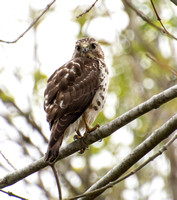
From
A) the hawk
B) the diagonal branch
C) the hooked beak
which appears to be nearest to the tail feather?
the hawk

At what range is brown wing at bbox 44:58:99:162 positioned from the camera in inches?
191

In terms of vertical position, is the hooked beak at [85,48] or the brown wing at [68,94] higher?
the brown wing at [68,94]

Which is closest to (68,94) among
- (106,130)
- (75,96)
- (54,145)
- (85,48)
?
(75,96)

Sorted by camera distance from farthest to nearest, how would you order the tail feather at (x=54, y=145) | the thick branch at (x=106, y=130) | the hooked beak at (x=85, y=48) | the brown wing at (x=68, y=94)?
1. the hooked beak at (x=85, y=48)
2. the brown wing at (x=68, y=94)
3. the tail feather at (x=54, y=145)
4. the thick branch at (x=106, y=130)

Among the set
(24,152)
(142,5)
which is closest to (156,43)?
(142,5)

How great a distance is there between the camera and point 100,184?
13.0 ft

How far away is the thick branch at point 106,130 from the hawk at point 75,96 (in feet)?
0.78

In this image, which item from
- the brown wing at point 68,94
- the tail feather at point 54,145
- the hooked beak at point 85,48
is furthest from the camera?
the hooked beak at point 85,48

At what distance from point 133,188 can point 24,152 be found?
2.54 metres

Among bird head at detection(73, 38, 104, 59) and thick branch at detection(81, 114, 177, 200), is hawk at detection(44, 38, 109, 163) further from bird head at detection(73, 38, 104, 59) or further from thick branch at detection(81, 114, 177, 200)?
thick branch at detection(81, 114, 177, 200)

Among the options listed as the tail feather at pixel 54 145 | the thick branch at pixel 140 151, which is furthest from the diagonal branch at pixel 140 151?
the tail feather at pixel 54 145

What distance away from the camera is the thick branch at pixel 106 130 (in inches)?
143

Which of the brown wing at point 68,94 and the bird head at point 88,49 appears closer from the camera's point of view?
the brown wing at point 68,94

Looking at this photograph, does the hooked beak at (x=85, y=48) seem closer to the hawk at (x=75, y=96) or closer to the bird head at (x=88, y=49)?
the bird head at (x=88, y=49)
